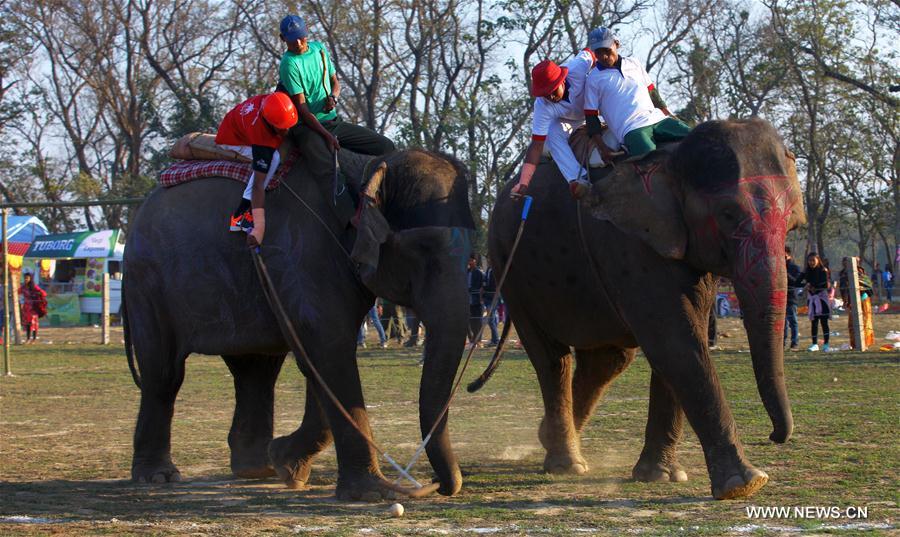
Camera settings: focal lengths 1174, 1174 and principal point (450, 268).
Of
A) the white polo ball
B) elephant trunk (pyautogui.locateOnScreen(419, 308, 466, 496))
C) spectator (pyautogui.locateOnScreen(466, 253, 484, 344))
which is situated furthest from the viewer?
spectator (pyautogui.locateOnScreen(466, 253, 484, 344))

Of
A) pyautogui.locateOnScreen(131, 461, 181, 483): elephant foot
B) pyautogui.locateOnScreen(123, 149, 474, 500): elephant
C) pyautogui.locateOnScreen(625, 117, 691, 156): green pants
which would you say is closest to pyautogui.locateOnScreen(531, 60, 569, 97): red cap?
pyautogui.locateOnScreen(625, 117, 691, 156): green pants

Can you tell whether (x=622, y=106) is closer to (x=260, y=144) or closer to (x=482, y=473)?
(x=260, y=144)

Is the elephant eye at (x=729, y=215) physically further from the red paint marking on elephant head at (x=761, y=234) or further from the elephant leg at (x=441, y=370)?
the elephant leg at (x=441, y=370)

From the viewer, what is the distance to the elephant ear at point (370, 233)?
7.04m

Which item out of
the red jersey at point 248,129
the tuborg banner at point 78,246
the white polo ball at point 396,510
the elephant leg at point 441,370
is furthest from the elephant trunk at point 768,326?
the tuborg banner at point 78,246

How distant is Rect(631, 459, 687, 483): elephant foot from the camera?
298 inches

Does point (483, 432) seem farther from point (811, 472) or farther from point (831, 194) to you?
point (831, 194)

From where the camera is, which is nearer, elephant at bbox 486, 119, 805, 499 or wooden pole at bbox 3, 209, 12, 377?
elephant at bbox 486, 119, 805, 499

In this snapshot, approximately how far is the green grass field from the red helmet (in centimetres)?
239

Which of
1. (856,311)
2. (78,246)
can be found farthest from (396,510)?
(78,246)

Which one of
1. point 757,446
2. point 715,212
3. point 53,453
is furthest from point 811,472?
point 53,453

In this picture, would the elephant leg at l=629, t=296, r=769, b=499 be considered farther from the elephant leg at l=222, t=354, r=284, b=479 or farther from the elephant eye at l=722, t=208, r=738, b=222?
the elephant leg at l=222, t=354, r=284, b=479

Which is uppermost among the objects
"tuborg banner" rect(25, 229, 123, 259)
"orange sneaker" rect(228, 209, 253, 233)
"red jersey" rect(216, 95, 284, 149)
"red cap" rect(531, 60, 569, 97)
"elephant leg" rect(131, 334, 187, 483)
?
"tuborg banner" rect(25, 229, 123, 259)

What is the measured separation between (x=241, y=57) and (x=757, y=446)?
41.2 m
